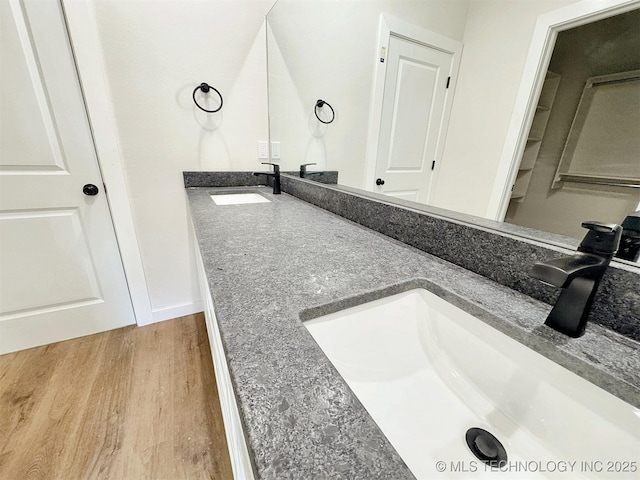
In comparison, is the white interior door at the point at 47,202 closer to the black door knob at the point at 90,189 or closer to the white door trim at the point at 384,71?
the black door knob at the point at 90,189

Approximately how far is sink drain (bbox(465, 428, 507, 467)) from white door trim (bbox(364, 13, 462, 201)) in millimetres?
578

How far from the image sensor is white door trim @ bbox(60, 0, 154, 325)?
44.9 inches

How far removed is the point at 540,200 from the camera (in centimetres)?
53

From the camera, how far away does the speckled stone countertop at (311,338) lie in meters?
0.22

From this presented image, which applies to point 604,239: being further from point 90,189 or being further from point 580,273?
point 90,189

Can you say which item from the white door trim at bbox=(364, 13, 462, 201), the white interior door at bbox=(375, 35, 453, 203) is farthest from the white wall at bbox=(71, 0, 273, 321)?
the white interior door at bbox=(375, 35, 453, 203)

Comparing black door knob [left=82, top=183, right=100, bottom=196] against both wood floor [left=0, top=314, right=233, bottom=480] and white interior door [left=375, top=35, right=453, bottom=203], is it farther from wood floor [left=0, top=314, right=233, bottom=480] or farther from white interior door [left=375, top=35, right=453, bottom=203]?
white interior door [left=375, top=35, right=453, bottom=203]

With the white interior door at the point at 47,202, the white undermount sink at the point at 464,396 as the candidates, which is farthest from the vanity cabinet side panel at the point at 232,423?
the white interior door at the point at 47,202

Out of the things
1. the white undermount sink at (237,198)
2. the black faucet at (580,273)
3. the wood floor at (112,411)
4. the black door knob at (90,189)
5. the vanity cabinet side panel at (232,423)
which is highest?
the black faucet at (580,273)

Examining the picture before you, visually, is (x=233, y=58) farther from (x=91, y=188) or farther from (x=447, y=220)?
(x=447, y=220)

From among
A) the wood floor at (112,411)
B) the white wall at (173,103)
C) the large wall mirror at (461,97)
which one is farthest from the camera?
the white wall at (173,103)

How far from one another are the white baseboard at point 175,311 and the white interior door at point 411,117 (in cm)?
151

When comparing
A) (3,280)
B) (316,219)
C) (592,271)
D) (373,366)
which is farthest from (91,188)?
(592,271)

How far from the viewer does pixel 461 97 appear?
2.38 feet
